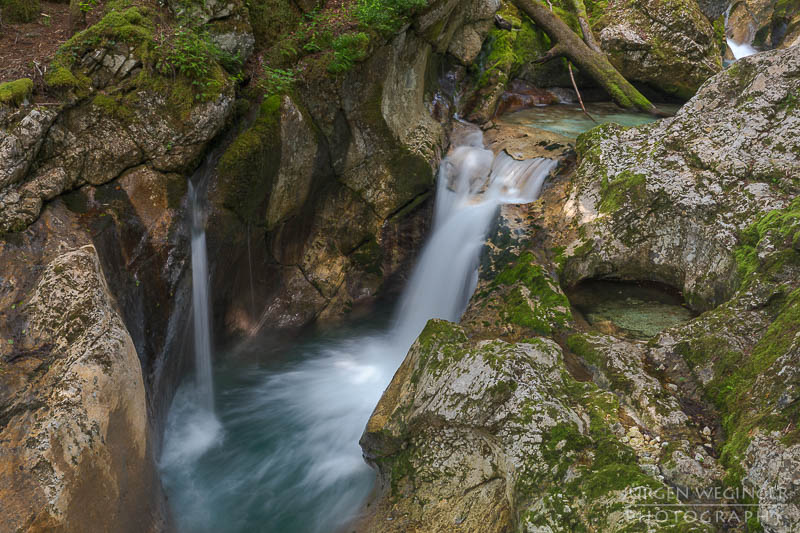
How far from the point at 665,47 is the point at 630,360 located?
429 inches

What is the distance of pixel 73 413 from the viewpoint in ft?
12.8

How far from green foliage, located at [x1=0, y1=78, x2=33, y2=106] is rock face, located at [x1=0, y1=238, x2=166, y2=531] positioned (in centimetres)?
120

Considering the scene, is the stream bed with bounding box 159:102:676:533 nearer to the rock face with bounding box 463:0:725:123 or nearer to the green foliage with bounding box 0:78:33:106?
the green foliage with bounding box 0:78:33:106

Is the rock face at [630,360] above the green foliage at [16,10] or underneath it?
underneath

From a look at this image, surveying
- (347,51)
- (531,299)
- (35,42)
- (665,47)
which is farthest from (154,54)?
(665,47)

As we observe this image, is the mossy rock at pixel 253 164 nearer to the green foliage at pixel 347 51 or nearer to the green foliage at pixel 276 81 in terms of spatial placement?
the green foliage at pixel 276 81

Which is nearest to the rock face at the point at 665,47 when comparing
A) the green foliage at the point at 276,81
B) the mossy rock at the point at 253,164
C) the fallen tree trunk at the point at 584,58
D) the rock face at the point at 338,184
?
the fallen tree trunk at the point at 584,58

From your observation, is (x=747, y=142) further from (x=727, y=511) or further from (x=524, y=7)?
(x=524, y=7)

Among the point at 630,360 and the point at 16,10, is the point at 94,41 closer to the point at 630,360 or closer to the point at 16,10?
the point at 16,10

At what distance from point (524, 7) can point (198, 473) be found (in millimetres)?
12622

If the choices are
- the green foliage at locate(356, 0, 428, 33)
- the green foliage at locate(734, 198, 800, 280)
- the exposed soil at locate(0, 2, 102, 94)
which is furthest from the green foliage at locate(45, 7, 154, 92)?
the green foliage at locate(734, 198, 800, 280)


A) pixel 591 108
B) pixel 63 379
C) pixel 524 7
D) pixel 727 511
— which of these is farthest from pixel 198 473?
pixel 524 7

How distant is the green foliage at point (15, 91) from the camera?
4618 mm

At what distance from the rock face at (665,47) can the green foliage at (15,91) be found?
12.4m
